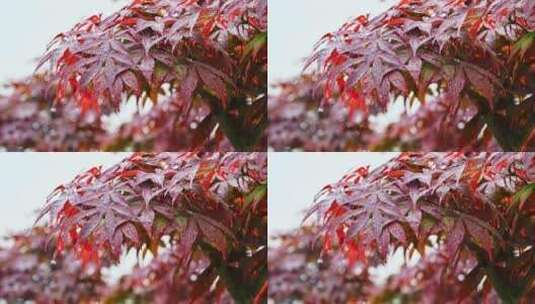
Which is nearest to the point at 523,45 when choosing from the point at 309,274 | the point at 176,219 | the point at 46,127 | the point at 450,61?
the point at 450,61

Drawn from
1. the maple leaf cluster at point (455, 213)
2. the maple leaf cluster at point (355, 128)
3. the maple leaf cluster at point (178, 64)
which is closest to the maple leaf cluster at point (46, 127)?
the maple leaf cluster at point (178, 64)

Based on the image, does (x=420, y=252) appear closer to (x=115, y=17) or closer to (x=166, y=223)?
(x=166, y=223)

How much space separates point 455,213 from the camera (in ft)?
9.81

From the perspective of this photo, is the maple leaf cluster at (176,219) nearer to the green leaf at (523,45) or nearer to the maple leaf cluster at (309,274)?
the maple leaf cluster at (309,274)

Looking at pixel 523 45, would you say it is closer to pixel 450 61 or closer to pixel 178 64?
pixel 450 61

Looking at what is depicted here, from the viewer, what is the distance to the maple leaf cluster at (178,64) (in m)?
2.99

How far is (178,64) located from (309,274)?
657 mm

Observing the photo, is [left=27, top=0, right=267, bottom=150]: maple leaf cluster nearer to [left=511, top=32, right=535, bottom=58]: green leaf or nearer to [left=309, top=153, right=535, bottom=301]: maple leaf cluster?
[left=309, top=153, right=535, bottom=301]: maple leaf cluster

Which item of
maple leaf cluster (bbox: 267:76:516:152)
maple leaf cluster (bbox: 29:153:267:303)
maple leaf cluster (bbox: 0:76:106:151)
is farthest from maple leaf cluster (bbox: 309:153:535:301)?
maple leaf cluster (bbox: 0:76:106:151)

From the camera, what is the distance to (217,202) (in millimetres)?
3027

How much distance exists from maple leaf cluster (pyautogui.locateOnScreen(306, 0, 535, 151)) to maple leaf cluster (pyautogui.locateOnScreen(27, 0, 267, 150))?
0.21 meters

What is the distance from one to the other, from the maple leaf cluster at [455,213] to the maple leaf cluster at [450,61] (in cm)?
11

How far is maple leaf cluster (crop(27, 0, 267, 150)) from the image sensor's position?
9.80ft

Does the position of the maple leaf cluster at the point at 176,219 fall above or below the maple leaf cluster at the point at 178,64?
below
